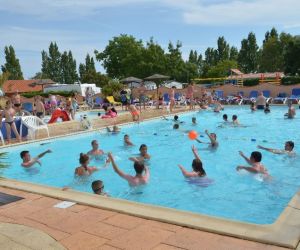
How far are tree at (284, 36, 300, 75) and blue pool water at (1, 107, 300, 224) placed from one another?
72.6ft

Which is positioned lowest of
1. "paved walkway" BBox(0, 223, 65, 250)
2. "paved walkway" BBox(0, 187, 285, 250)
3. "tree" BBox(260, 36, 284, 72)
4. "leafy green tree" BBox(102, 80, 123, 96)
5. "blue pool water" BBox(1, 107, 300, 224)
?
"blue pool water" BBox(1, 107, 300, 224)

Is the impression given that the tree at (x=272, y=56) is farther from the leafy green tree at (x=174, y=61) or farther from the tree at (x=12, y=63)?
the tree at (x=12, y=63)

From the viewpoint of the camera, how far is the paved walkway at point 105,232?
9.96 ft

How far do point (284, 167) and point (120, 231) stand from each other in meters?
5.60

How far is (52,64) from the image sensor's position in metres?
73.3

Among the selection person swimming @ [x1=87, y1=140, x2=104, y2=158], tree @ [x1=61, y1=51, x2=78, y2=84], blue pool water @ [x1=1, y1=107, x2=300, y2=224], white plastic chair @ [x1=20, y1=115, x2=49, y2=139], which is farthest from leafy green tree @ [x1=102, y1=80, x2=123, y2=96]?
tree @ [x1=61, y1=51, x2=78, y2=84]

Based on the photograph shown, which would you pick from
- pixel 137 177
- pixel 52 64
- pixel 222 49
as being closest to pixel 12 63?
pixel 52 64

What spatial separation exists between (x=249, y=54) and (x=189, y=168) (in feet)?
191

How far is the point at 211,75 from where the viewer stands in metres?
57.0

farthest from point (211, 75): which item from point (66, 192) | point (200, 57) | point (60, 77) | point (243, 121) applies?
point (66, 192)

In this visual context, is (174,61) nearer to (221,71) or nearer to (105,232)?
(221,71)

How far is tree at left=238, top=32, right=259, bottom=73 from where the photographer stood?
61.8 meters

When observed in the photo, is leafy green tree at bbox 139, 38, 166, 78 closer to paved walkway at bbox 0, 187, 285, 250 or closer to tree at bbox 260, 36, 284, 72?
tree at bbox 260, 36, 284, 72

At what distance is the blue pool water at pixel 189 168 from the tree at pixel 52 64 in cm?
6288
